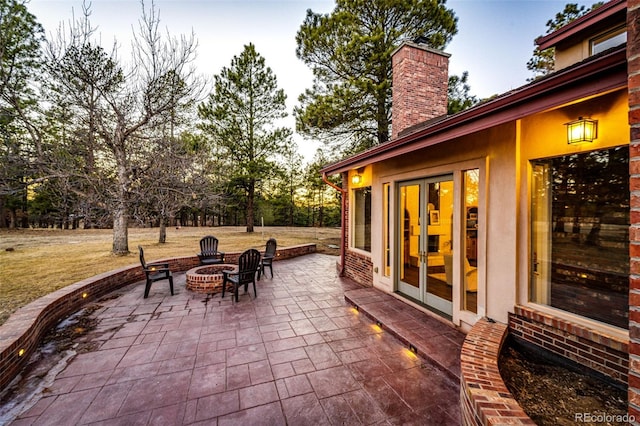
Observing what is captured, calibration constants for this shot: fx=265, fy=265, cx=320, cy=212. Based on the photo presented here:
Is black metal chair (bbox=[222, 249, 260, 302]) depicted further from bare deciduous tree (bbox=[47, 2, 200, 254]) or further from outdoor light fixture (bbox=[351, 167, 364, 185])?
bare deciduous tree (bbox=[47, 2, 200, 254])

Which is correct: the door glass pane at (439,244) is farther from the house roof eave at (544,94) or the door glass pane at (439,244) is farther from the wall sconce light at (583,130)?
the wall sconce light at (583,130)

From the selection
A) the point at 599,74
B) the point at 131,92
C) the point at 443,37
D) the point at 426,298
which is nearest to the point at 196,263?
the point at 131,92

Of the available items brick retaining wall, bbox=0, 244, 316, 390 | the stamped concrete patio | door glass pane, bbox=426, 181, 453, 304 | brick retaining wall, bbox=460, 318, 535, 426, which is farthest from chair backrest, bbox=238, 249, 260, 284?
brick retaining wall, bbox=460, 318, 535, 426

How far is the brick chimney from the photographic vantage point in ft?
19.6

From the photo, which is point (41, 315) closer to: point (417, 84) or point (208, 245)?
point (208, 245)

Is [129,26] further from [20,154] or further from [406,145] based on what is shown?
[406,145]

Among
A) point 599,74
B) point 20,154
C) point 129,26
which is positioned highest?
point 129,26

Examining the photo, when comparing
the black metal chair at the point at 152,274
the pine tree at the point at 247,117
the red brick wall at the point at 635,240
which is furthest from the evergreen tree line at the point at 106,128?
the red brick wall at the point at 635,240

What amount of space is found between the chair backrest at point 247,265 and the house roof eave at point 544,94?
3465 mm

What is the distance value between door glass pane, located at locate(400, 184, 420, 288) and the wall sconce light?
2.04 meters

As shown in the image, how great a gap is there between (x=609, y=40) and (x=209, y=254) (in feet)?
30.5

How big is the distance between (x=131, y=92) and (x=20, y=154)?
336cm

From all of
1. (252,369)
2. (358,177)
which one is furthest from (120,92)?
(252,369)

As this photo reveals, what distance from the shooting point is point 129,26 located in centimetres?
759
